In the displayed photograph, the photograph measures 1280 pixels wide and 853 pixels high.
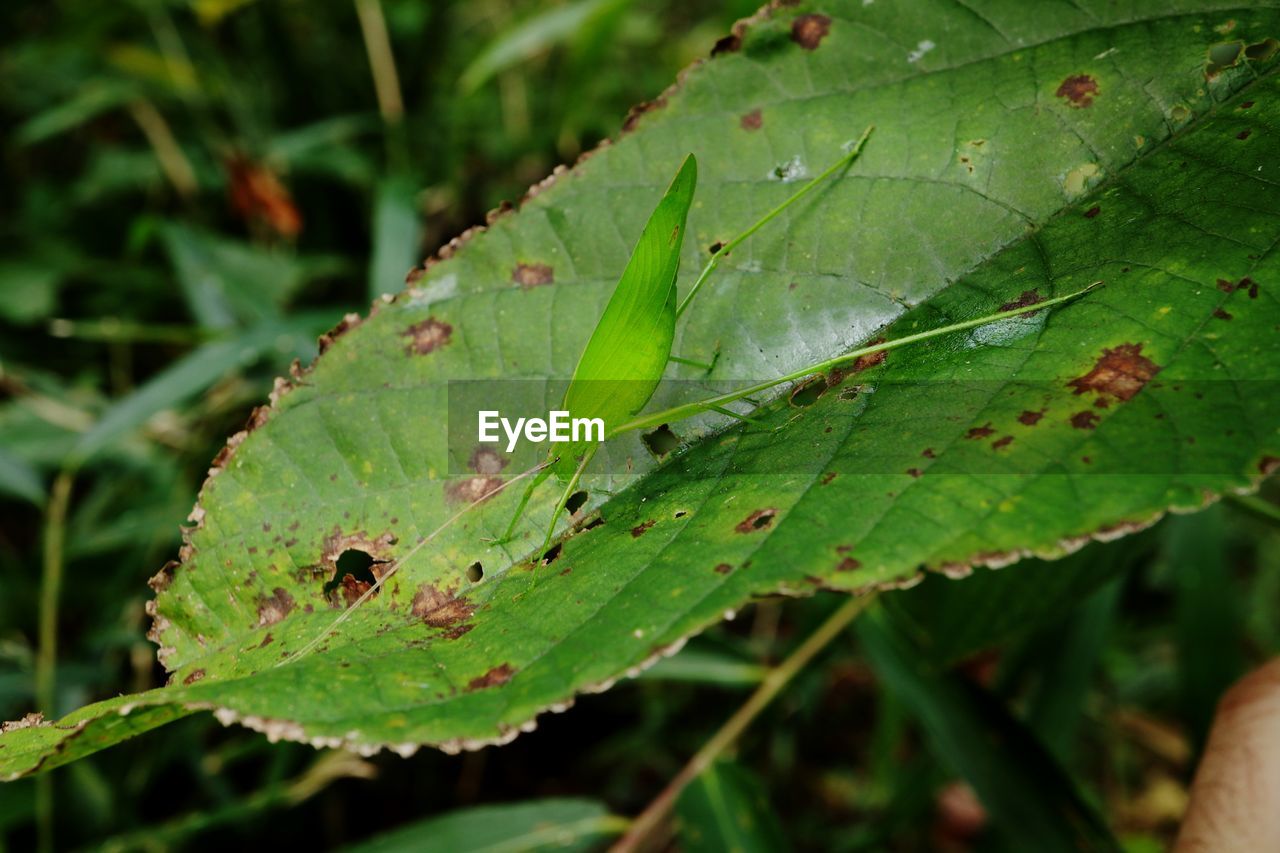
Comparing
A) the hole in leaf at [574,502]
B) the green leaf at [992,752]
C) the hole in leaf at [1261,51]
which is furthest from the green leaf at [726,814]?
the hole in leaf at [1261,51]

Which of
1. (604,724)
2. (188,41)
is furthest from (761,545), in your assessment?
(188,41)

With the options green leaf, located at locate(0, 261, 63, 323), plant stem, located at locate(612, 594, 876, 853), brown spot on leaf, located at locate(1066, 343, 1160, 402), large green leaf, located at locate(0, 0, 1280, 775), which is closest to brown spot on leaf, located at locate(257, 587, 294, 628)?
large green leaf, located at locate(0, 0, 1280, 775)

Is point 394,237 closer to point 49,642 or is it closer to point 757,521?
point 49,642

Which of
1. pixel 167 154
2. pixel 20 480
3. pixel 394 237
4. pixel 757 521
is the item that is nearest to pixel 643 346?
pixel 757 521

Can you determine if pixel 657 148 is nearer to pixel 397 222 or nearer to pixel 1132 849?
pixel 397 222

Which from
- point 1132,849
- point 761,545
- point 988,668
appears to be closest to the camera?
point 761,545
